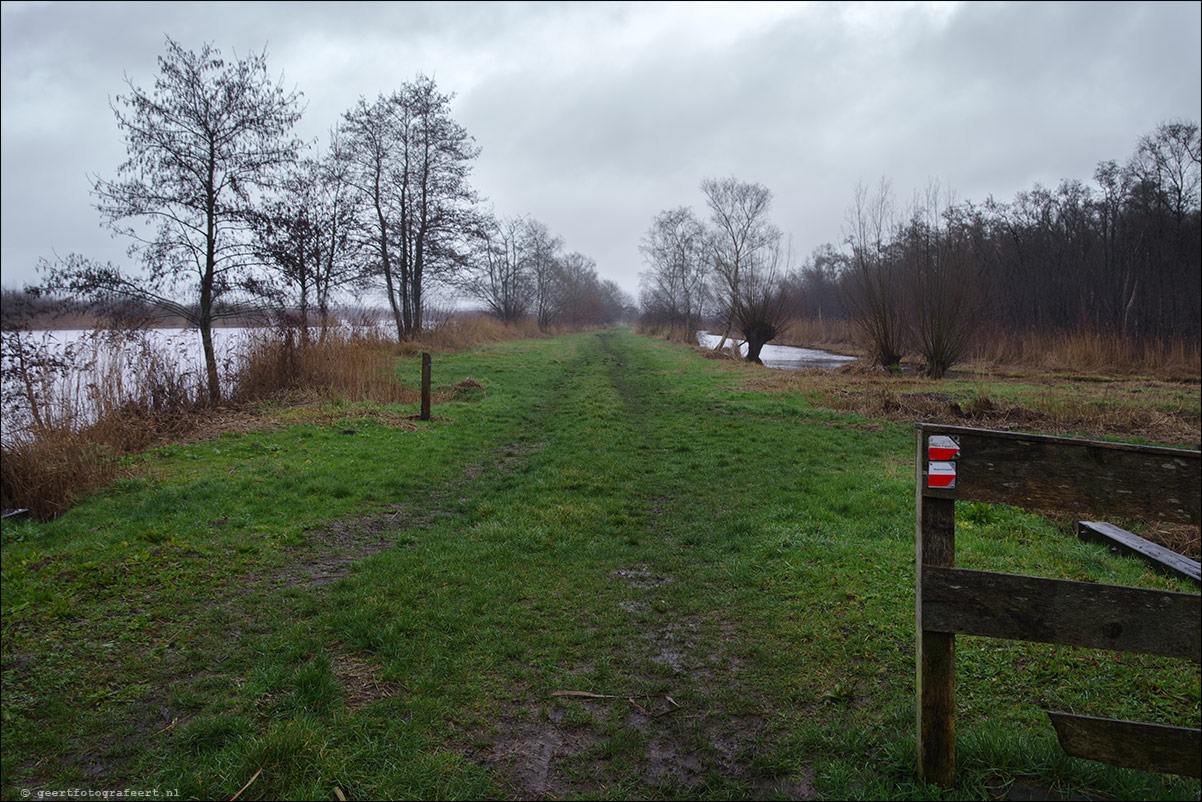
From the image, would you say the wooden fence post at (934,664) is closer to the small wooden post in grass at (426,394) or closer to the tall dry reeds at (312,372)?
Result: the small wooden post in grass at (426,394)

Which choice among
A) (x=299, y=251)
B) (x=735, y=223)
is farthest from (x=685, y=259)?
(x=299, y=251)

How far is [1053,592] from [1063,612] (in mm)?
75

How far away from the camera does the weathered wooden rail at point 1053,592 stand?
2244 mm

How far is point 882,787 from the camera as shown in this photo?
268 centimetres

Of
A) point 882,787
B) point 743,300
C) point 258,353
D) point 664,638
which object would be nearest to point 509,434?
point 258,353

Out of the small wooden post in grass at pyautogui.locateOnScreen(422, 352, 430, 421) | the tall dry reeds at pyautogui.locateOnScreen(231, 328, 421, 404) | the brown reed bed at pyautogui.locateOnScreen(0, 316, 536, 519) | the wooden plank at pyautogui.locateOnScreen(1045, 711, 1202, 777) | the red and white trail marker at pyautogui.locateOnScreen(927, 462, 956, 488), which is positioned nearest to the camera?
the wooden plank at pyautogui.locateOnScreen(1045, 711, 1202, 777)

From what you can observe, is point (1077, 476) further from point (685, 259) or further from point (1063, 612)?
point (685, 259)

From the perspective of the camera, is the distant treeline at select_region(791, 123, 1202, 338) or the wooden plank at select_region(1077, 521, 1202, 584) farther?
the distant treeline at select_region(791, 123, 1202, 338)

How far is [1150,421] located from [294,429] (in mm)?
15422

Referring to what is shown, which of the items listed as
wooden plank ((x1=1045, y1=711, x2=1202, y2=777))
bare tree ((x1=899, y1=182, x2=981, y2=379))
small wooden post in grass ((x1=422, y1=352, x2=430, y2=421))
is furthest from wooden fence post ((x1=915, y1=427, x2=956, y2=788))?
bare tree ((x1=899, y1=182, x2=981, y2=379))

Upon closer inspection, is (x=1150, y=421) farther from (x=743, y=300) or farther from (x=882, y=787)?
(x=743, y=300)

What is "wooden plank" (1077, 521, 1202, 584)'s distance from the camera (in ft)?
16.5

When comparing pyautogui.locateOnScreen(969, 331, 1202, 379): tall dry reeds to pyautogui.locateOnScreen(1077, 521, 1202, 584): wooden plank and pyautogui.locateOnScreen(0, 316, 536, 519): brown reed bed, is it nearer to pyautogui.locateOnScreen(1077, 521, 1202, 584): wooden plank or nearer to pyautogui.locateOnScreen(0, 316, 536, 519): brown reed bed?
pyautogui.locateOnScreen(1077, 521, 1202, 584): wooden plank

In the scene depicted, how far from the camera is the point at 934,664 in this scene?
261cm
